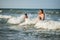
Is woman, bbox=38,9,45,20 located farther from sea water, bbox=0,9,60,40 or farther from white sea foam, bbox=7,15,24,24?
white sea foam, bbox=7,15,24,24

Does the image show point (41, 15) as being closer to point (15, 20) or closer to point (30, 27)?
point (30, 27)

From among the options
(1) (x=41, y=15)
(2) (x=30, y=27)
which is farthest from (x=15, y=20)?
(1) (x=41, y=15)

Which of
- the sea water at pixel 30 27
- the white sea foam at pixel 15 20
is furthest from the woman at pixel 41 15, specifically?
the white sea foam at pixel 15 20

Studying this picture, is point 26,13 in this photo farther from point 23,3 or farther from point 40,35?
point 40,35

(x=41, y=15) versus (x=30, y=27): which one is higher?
(x=41, y=15)

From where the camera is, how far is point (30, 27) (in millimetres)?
Result: 2115

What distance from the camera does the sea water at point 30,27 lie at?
2062 mm

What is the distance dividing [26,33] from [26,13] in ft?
0.94

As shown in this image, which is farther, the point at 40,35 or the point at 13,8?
the point at 13,8

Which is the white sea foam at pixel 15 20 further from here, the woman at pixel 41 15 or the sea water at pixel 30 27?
the woman at pixel 41 15

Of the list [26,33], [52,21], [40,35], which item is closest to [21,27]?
[26,33]

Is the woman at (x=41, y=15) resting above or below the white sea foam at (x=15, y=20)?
above

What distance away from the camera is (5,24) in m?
2.20

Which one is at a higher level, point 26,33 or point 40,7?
point 40,7
